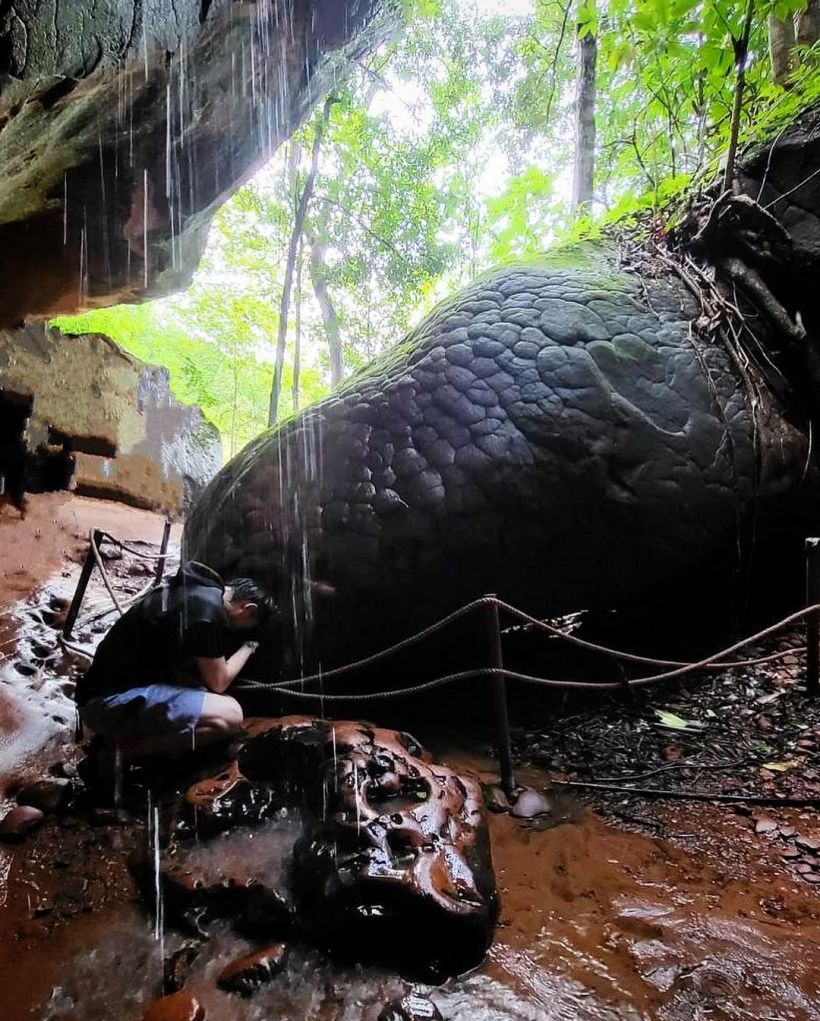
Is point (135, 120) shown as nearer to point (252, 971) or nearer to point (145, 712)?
point (145, 712)

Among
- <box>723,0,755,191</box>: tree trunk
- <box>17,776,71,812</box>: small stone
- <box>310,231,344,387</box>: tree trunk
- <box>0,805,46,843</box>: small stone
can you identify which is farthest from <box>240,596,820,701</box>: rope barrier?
<box>310,231,344,387</box>: tree trunk

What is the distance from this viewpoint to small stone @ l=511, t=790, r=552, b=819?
2.84 meters

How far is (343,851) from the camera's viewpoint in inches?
90.4

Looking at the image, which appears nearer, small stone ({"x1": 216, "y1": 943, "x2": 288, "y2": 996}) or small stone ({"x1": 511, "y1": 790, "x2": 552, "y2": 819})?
small stone ({"x1": 216, "y1": 943, "x2": 288, "y2": 996})

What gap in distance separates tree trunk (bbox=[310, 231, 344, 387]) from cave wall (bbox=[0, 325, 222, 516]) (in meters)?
6.23

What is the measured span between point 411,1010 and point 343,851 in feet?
1.84

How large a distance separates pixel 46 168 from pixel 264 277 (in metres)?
10.3

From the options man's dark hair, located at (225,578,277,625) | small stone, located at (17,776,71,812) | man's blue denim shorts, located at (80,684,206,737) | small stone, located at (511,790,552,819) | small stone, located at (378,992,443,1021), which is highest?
man's dark hair, located at (225,578,277,625)

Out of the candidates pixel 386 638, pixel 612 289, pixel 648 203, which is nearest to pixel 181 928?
pixel 386 638

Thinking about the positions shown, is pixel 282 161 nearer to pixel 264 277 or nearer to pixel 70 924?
pixel 264 277

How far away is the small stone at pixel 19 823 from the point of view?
274 centimetres

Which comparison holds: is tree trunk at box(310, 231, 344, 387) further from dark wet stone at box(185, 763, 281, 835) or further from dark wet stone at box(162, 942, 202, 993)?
dark wet stone at box(162, 942, 202, 993)

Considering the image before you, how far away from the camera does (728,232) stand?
482 cm

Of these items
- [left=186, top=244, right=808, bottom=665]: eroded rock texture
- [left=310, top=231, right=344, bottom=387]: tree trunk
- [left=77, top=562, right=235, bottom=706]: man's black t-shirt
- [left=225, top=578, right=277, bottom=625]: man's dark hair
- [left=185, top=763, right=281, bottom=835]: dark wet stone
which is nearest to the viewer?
[left=185, top=763, right=281, bottom=835]: dark wet stone
